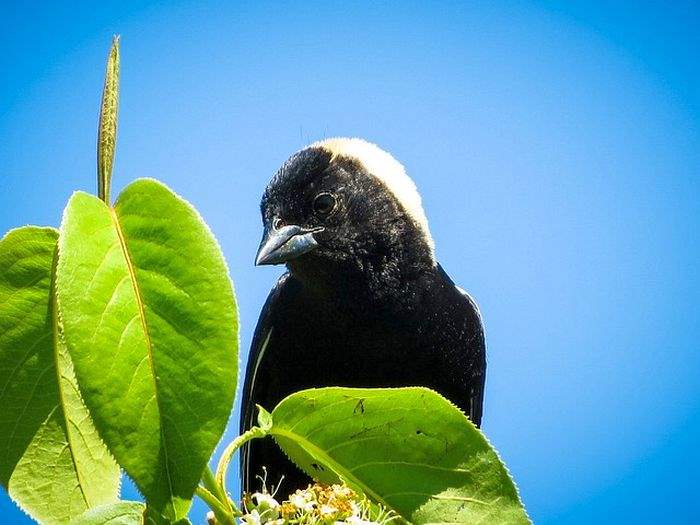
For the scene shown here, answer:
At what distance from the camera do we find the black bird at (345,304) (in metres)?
3.79

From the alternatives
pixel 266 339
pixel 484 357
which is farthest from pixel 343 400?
pixel 484 357

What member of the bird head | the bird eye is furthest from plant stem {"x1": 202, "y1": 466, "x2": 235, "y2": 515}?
the bird eye

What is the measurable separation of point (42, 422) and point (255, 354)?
2.78 metres

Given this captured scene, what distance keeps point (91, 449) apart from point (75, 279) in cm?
42

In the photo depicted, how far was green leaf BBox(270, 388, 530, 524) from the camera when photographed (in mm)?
1326

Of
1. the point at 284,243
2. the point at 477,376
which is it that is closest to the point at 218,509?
the point at 284,243

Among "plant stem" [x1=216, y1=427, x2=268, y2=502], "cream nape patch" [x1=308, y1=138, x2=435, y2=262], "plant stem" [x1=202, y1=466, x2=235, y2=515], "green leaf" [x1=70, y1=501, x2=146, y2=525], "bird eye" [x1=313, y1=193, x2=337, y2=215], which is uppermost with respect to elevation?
"cream nape patch" [x1=308, y1=138, x2=435, y2=262]

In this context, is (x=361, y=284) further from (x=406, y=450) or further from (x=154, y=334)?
(x=154, y=334)

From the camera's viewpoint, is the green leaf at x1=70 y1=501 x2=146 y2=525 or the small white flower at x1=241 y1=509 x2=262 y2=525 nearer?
the green leaf at x1=70 y1=501 x2=146 y2=525

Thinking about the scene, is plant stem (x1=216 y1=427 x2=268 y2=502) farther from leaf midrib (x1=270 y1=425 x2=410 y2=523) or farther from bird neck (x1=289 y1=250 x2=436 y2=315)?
bird neck (x1=289 y1=250 x2=436 y2=315)

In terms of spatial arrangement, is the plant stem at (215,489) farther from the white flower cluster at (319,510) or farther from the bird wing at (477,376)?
the bird wing at (477,376)

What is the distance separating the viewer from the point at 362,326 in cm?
381

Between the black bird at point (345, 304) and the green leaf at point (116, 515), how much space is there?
2.42m

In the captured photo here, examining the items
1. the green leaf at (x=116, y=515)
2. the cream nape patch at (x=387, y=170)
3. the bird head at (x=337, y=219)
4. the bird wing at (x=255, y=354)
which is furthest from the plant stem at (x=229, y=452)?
the cream nape patch at (x=387, y=170)
